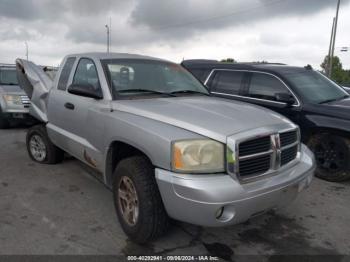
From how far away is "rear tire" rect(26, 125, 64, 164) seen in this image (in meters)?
5.30

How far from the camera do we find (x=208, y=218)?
8.64ft

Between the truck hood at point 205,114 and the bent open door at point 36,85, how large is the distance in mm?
2154

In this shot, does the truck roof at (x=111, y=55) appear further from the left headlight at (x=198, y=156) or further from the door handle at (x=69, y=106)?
the left headlight at (x=198, y=156)

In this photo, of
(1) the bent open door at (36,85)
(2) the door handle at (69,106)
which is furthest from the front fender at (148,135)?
Result: (1) the bent open door at (36,85)

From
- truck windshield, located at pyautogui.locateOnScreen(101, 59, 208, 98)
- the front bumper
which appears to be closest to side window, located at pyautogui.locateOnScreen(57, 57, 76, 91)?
truck windshield, located at pyautogui.locateOnScreen(101, 59, 208, 98)

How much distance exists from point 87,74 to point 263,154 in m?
2.36

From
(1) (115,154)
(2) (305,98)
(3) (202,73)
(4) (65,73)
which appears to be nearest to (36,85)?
(4) (65,73)

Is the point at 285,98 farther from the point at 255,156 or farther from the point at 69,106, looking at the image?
the point at 69,106

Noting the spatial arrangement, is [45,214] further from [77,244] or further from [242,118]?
[242,118]

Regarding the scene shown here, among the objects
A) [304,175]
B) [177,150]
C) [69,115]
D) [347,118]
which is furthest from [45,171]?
[347,118]

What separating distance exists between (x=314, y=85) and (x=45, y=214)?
4.55m

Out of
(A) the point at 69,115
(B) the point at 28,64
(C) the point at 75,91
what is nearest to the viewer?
(C) the point at 75,91

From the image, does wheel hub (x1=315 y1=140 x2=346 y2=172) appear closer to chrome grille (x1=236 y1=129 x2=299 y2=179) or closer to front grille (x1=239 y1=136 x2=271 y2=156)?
chrome grille (x1=236 y1=129 x2=299 y2=179)

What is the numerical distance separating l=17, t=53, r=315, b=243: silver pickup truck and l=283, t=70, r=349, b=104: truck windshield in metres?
2.00
